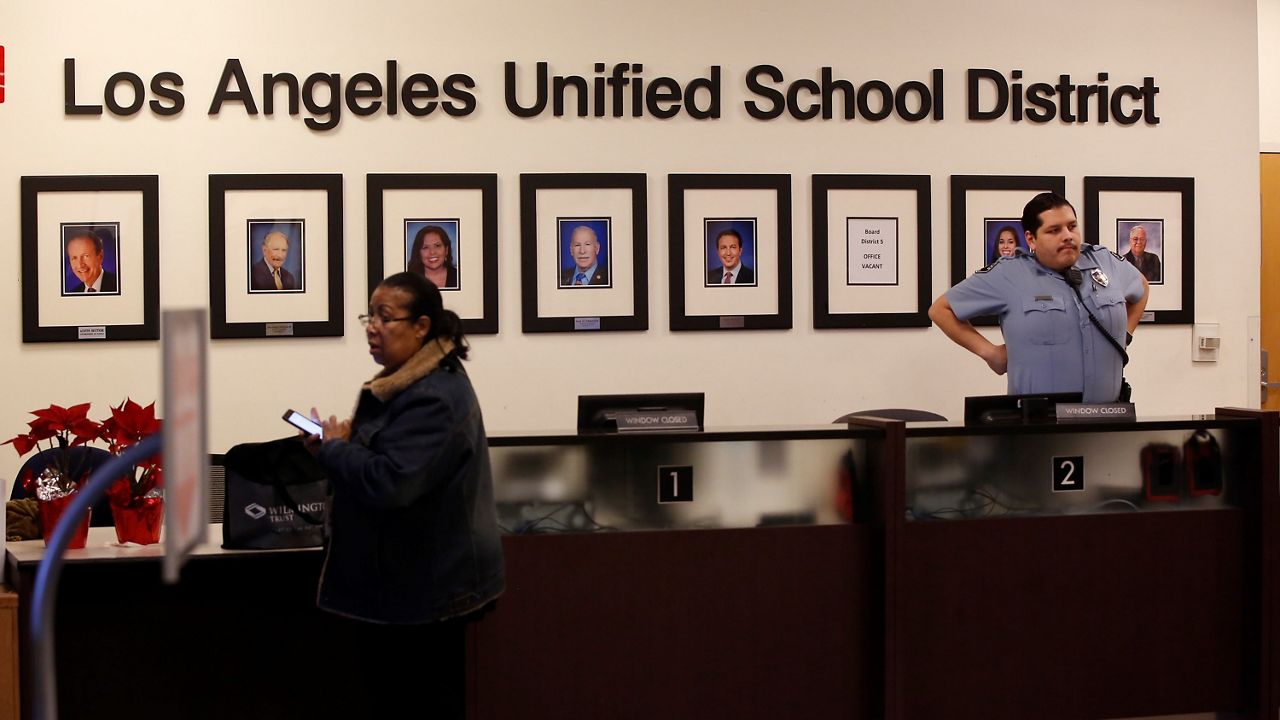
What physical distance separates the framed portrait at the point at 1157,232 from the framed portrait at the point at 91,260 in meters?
4.55

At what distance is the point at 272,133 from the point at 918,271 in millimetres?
3135

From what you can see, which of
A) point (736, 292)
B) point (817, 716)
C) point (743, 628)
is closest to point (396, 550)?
point (743, 628)

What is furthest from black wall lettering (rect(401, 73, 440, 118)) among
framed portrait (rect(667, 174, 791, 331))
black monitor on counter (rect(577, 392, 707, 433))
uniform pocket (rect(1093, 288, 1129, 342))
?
uniform pocket (rect(1093, 288, 1129, 342))

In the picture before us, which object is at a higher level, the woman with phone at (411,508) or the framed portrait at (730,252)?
the framed portrait at (730,252)

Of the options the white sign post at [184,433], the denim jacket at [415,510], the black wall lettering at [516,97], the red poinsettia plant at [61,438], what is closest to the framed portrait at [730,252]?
the black wall lettering at [516,97]

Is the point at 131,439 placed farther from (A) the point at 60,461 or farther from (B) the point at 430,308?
(B) the point at 430,308

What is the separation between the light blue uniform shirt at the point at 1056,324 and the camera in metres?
4.64

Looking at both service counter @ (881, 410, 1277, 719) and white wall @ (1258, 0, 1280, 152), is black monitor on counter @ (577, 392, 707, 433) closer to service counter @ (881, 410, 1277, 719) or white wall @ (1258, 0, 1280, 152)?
service counter @ (881, 410, 1277, 719)

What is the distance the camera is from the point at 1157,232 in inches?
239

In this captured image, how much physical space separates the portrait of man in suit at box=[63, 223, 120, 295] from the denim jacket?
3002 millimetres

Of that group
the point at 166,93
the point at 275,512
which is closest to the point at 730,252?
the point at 166,93

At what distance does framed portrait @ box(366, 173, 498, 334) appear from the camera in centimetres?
548

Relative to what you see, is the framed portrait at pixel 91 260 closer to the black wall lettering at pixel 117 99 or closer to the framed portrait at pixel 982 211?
the black wall lettering at pixel 117 99

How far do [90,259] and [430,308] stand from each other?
10.1 feet
